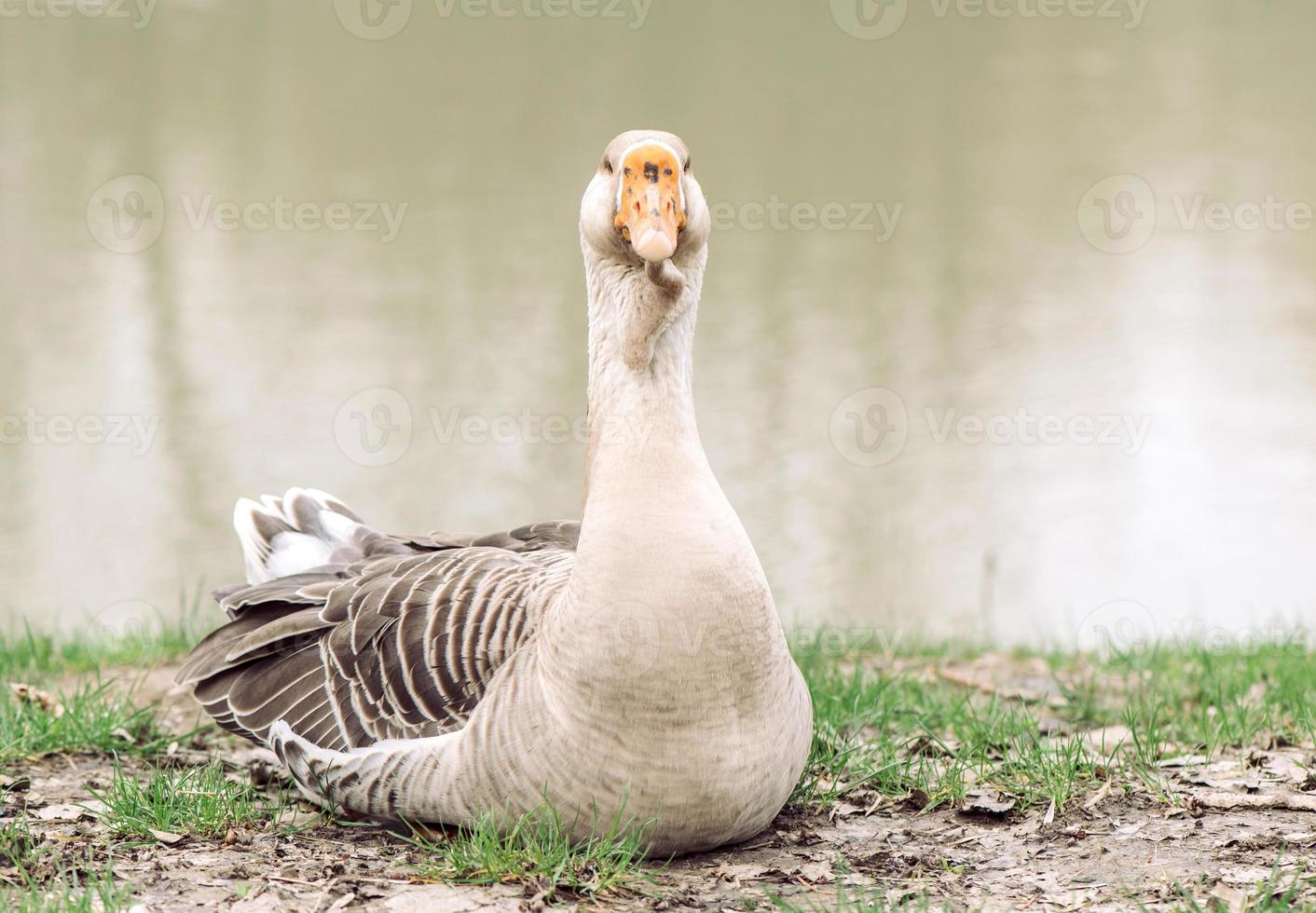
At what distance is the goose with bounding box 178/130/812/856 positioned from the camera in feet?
13.4

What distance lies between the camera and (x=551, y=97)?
22594 millimetres

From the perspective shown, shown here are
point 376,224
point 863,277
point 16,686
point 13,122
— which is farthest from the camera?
point 13,122

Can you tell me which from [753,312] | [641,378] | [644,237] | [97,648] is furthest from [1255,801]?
[753,312]

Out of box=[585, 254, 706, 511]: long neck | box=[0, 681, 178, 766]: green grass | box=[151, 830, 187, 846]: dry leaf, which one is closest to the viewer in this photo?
box=[585, 254, 706, 511]: long neck

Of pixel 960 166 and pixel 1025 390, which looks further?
pixel 960 166

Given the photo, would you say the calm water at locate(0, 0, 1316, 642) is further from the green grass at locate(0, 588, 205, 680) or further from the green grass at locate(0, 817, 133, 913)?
the green grass at locate(0, 817, 133, 913)

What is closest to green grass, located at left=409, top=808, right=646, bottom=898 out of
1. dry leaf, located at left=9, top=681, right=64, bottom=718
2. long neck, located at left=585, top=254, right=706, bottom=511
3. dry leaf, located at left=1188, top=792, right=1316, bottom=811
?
long neck, located at left=585, top=254, right=706, bottom=511

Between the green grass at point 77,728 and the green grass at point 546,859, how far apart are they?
6.61 ft

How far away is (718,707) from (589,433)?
98 cm

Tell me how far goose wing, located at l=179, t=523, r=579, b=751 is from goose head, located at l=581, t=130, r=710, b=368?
0.94 metres

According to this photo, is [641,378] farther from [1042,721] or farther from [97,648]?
[97,648]

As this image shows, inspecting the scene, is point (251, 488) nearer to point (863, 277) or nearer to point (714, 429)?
point (714, 429)

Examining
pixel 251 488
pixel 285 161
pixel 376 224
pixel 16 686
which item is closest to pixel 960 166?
pixel 376 224

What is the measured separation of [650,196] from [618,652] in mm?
1308
